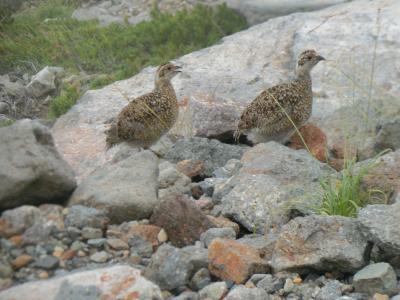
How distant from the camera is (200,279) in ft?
19.9

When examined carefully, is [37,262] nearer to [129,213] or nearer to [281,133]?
[129,213]

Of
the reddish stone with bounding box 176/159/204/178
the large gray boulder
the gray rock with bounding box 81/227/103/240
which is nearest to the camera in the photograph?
the gray rock with bounding box 81/227/103/240

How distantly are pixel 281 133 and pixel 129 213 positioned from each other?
11.5 ft

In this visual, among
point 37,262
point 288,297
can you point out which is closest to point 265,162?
point 288,297

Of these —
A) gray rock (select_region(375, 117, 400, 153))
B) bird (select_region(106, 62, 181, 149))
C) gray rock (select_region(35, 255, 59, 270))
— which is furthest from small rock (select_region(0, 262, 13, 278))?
gray rock (select_region(375, 117, 400, 153))

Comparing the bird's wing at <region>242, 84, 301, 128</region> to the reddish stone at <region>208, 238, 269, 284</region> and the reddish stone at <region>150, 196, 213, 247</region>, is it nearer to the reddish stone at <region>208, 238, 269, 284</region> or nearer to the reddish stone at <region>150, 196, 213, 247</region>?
the reddish stone at <region>150, 196, 213, 247</region>

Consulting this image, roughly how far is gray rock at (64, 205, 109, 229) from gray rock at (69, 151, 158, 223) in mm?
97

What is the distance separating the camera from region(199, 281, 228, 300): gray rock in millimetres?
5898

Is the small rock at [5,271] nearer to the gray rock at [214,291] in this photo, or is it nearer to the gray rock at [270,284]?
the gray rock at [214,291]

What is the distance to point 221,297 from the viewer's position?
5891 millimetres

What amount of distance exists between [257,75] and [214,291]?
626 cm

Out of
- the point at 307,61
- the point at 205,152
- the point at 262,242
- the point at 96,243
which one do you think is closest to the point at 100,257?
the point at 96,243

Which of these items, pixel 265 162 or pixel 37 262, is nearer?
pixel 37 262

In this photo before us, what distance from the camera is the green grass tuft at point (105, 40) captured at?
14734 mm
